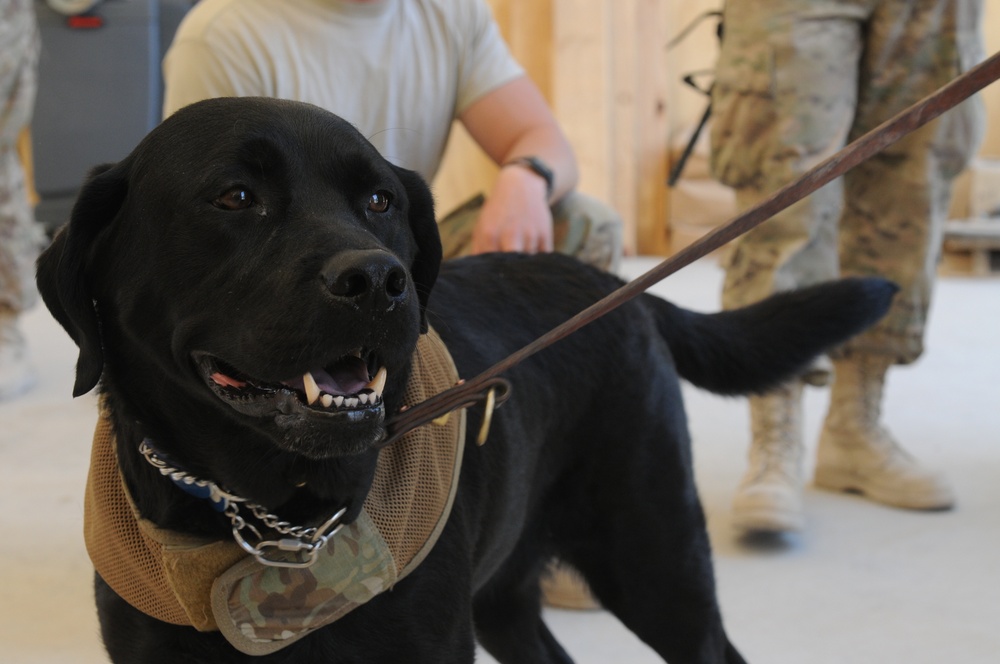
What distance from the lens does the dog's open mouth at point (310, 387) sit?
3.42 feet

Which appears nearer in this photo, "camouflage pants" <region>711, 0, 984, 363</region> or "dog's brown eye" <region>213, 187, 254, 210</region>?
"dog's brown eye" <region>213, 187, 254, 210</region>

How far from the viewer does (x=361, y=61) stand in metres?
2.23

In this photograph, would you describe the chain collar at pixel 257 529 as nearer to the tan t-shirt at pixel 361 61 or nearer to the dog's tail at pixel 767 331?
the dog's tail at pixel 767 331

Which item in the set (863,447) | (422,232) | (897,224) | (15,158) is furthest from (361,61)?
(15,158)

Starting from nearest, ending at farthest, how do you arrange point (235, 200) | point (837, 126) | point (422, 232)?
Result: point (235, 200) < point (422, 232) < point (837, 126)

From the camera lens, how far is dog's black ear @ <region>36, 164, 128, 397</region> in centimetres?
112

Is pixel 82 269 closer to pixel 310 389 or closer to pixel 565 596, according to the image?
pixel 310 389

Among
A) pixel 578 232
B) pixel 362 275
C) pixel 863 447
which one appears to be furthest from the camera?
pixel 863 447

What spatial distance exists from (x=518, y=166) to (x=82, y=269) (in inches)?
44.7

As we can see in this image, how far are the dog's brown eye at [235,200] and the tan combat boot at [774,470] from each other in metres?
1.59

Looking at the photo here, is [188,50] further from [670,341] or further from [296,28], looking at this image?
[670,341]

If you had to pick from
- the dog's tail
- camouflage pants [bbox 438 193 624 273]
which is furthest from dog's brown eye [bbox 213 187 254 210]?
camouflage pants [bbox 438 193 624 273]

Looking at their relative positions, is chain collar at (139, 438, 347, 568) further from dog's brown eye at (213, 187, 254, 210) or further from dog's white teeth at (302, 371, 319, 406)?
dog's brown eye at (213, 187, 254, 210)

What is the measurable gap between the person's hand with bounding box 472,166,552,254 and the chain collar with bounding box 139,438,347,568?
0.93 meters
